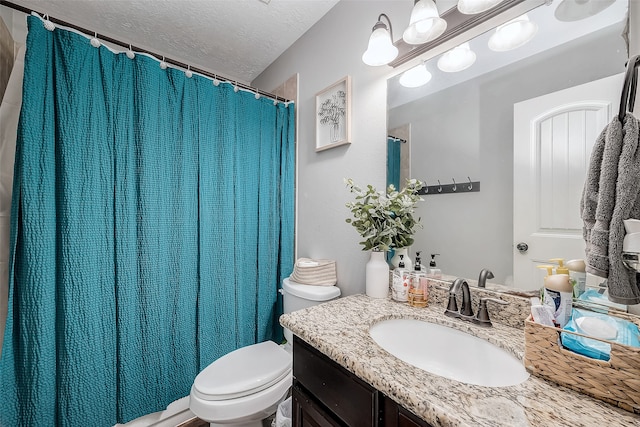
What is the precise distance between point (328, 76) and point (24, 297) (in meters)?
1.73

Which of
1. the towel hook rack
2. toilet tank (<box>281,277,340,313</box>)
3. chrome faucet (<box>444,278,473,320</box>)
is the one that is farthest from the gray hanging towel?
toilet tank (<box>281,277,340,313</box>)

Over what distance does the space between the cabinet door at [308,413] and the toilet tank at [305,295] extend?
0.46m

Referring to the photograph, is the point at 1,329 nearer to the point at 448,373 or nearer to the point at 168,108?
the point at 168,108

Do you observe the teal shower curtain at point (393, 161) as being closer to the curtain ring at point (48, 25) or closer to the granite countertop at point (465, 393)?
the granite countertop at point (465, 393)

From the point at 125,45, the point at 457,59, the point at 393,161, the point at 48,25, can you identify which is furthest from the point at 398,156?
the point at 48,25

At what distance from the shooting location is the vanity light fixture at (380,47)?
1088mm

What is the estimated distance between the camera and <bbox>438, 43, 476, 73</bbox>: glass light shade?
3.27 ft

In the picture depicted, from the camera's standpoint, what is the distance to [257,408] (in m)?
1.13

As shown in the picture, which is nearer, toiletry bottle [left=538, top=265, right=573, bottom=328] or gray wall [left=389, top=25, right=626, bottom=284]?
toiletry bottle [left=538, top=265, right=573, bottom=328]

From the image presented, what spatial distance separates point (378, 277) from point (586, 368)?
0.66m

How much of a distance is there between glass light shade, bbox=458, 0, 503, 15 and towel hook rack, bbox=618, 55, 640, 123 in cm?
43

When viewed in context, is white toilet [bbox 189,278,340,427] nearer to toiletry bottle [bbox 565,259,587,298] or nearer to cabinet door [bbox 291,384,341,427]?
cabinet door [bbox 291,384,341,427]

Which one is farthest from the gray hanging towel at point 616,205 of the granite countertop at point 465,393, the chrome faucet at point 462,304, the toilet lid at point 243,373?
the toilet lid at point 243,373

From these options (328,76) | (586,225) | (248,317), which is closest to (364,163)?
(328,76)
